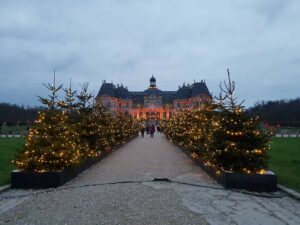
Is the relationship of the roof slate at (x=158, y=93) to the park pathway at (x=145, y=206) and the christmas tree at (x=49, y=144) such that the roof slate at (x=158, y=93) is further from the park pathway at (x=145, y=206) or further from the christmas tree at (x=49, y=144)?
the park pathway at (x=145, y=206)

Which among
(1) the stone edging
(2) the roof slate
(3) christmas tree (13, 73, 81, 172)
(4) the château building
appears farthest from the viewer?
(4) the château building

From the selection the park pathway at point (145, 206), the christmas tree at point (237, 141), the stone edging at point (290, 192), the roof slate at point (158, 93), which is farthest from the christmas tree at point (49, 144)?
the roof slate at point (158, 93)

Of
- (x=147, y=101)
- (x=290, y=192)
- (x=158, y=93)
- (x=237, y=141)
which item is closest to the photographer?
(x=290, y=192)

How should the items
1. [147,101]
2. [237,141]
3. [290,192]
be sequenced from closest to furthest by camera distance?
1. [290,192]
2. [237,141]
3. [147,101]

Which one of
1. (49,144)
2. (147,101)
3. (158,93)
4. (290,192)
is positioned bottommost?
(290,192)

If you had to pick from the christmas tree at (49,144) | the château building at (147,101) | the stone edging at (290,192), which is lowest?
the stone edging at (290,192)

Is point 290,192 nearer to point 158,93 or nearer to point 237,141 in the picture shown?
point 237,141

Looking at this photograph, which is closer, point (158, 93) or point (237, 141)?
point (237, 141)

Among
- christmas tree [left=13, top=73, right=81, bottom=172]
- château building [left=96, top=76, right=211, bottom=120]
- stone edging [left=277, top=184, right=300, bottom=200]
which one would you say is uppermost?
château building [left=96, top=76, right=211, bottom=120]

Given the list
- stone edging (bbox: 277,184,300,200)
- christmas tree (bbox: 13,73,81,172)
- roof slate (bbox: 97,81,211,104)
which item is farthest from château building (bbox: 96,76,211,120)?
stone edging (bbox: 277,184,300,200)

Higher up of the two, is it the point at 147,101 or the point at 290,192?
the point at 147,101

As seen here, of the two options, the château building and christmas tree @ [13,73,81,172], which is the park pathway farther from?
the château building

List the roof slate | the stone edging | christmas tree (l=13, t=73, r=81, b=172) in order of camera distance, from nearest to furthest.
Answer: the stone edging, christmas tree (l=13, t=73, r=81, b=172), the roof slate

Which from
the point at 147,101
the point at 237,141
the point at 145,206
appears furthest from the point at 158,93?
the point at 145,206
